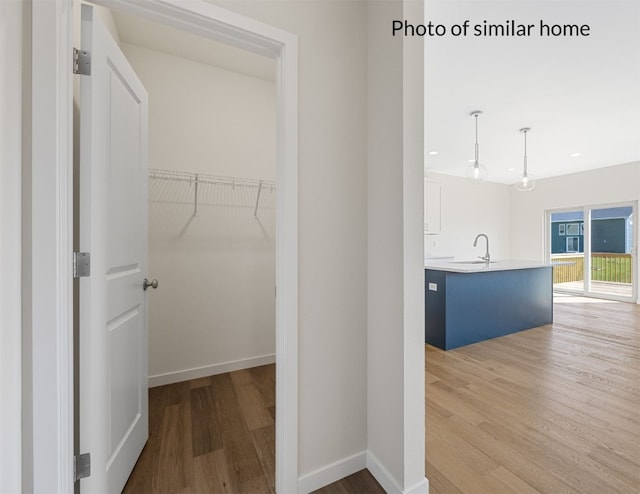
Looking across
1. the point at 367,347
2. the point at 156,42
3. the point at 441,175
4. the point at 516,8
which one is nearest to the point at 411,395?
the point at 367,347

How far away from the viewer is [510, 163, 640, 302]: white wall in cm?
551

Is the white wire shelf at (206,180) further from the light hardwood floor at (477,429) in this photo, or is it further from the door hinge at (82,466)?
the door hinge at (82,466)

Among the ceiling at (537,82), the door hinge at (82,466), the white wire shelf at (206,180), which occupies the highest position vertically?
the ceiling at (537,82)

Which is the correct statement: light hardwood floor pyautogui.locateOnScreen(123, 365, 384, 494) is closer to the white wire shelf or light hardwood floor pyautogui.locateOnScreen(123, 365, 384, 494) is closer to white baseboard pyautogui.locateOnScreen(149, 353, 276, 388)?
white baseboard pyautogui.locateOnScreen(149, 353, 276, 388)

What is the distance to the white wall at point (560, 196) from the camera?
217 inches

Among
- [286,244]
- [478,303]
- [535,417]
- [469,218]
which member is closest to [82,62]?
[286,244]

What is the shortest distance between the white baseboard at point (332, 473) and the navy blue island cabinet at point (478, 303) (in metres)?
2.02

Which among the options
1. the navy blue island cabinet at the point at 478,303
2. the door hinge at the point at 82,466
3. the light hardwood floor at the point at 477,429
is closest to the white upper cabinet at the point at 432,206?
the navy blue island cabinet at the point at 478,303

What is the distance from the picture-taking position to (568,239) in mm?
6578

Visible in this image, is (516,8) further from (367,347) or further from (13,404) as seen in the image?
(13,404)

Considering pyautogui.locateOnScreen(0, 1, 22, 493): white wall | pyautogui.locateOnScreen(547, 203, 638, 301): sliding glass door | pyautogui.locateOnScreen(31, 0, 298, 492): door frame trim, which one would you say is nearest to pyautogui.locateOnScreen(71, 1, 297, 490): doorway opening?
pyautogui.locateOnScreen(31, 0, 298, 492): door frame trim

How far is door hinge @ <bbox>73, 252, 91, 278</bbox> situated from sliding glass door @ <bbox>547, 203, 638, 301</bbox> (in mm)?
6813

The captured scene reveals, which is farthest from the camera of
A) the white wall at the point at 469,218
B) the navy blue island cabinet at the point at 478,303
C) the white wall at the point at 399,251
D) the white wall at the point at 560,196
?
the white wall at the point at 469,218

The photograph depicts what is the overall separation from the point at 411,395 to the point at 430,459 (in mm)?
600
